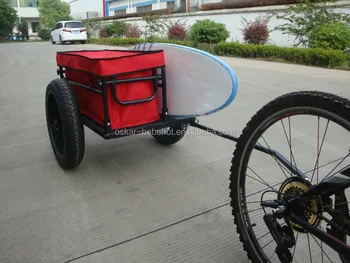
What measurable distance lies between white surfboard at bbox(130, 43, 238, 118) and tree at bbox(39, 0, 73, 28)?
2017 inches

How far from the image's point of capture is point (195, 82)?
112 inches

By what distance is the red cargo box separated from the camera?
8.27 ft

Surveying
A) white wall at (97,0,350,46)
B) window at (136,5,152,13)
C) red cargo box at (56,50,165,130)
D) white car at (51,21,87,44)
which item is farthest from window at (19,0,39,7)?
red cargo box at (56,50,165,130)

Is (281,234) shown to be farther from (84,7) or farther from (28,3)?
(28,3)

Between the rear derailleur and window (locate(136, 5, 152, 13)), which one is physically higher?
window (locate(136, 5, 152, 13))

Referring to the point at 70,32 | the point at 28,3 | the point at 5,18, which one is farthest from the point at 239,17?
the point at 28,3

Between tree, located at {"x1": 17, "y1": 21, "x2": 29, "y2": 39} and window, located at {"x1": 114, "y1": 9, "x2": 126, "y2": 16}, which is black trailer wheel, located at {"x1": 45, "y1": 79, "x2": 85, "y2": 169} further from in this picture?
tree, located at {"x1": 17, "y1": 21, "x2": 29, "y2": 39}

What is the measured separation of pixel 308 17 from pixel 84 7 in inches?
1895

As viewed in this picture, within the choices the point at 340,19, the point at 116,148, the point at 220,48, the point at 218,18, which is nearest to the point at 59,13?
the point at 218,18

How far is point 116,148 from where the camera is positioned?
362 cm

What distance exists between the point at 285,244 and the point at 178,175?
1523 mm

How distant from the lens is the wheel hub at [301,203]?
4.85 ft

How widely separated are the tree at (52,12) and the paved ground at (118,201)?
4984cm
